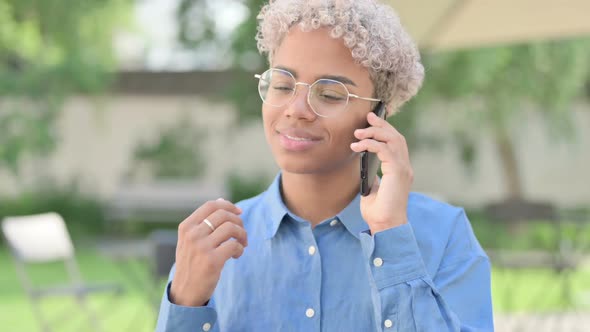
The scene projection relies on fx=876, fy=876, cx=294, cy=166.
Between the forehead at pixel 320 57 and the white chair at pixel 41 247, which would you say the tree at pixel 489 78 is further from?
the forehead at pixel 320 57

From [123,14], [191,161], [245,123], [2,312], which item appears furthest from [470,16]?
[191,161]

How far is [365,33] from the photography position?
5.20 feet

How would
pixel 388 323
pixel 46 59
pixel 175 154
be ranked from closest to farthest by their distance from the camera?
pixel 388 323 < pixel 46 59 < pixel 175 154

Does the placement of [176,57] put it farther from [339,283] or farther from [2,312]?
[339,283]

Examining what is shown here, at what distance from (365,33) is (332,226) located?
38cm

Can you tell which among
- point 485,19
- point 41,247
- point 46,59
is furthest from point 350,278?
point 46,59

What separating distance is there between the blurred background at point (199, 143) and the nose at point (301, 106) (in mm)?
2635

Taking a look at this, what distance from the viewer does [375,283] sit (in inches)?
59.3

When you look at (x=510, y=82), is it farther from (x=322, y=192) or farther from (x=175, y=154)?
(x=322, y=192)

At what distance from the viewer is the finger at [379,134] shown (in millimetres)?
1562

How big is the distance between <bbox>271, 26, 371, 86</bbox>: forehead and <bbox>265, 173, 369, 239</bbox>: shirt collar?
0.25 meters

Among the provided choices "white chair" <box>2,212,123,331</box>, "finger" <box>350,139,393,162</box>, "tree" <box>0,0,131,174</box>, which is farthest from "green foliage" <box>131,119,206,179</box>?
"finger" <box>350,139,393,162</box>

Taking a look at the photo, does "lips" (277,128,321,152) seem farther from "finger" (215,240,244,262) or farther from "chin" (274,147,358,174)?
"finger" (215,240,244,262)

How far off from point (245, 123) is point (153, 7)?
10.4 feet
